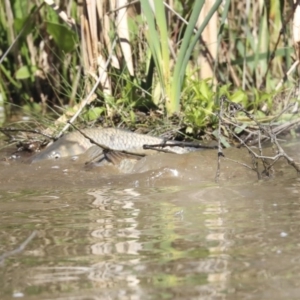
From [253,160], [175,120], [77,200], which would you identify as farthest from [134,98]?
[77,200]

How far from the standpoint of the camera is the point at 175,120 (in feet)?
14.7

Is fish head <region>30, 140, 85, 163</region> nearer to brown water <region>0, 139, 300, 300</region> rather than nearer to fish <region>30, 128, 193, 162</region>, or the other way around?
fish <region>30, 128, 193, 162</region>

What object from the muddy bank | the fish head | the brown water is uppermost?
the brown water

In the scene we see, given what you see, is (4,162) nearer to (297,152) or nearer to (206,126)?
(206,126)

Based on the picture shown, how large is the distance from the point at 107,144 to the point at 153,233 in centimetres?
172

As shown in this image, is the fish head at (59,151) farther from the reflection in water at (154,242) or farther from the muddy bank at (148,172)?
the reflection in water at (154,242)

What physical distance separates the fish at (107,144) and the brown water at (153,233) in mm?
319

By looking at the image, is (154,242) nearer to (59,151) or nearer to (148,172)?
(148,172)

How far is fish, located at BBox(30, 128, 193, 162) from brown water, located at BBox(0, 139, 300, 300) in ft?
1.05

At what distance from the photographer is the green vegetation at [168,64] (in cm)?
436

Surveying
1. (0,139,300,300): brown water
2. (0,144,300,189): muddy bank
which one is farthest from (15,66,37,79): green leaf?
(0,139,300,300): brown water

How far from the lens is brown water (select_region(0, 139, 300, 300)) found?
77.5 inches

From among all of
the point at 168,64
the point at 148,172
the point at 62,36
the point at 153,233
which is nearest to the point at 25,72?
the point at 62,36

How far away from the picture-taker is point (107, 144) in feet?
13.7
